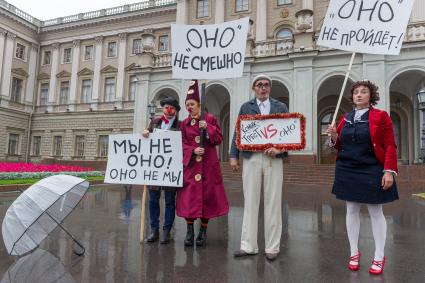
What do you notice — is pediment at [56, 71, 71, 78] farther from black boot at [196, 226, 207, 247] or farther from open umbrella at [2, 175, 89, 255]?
open umbrella at [2, 175, 89, 255]

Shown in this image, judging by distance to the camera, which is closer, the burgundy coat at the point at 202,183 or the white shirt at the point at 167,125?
the burgundy coat at the point at 202,183

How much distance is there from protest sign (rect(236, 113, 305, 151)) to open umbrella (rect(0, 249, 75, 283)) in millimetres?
2453

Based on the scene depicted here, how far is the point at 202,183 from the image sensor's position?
184 inches

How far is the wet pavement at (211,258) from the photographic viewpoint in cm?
349

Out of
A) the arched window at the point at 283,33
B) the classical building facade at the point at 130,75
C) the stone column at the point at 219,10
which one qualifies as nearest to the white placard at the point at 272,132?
the classical building facade at the point at 130,75

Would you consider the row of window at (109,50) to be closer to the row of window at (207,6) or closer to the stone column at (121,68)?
the stone column at (121,68)

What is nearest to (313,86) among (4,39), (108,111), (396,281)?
(396,281)

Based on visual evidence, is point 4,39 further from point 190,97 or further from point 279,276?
point 279,276

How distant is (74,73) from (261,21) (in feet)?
66.5

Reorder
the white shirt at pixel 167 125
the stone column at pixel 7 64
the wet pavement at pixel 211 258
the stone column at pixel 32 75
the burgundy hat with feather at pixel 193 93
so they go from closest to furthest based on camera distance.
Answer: the wet pavement at pixel 211 258
the burgundy hat with feather at pixel 193 93
the white shirt at pixel 167 125
the stone column at pixel 7 64
the stone column at pixel 32 75

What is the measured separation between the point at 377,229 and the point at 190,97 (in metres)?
2.83

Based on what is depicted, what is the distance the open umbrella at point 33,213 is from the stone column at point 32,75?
1474 inches

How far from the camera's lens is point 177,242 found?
195 inches

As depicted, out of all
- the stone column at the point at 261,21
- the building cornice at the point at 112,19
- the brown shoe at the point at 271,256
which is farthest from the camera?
the building cornice at the point at 112,19
